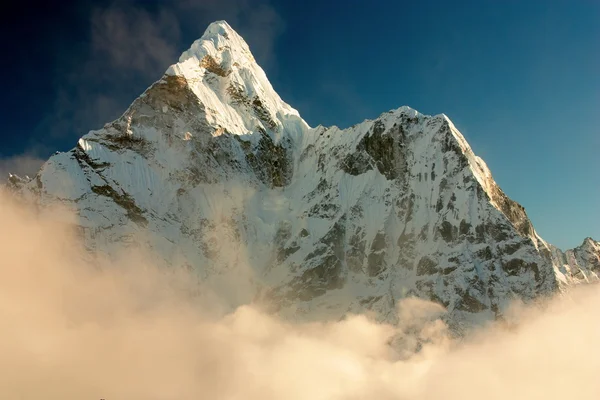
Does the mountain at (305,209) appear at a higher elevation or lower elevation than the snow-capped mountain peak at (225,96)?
lower

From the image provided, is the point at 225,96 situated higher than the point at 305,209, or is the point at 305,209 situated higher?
the point at 225,96

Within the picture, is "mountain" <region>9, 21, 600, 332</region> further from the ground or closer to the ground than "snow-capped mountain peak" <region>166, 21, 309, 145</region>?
closer to the ground

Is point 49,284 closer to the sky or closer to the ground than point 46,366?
closer to the sky

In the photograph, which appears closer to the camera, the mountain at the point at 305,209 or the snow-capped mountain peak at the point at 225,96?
the mountain at the point at 305,209

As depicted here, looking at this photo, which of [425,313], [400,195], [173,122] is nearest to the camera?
[425,313]

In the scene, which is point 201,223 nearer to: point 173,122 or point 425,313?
point 173,122

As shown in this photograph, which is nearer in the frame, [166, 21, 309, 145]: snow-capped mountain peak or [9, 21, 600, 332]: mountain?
[9, 21, 600, 332]: mountain

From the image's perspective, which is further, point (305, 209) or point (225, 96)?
point (225, 96)

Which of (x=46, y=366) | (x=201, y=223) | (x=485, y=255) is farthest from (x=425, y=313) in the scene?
(x=46, y=366)
